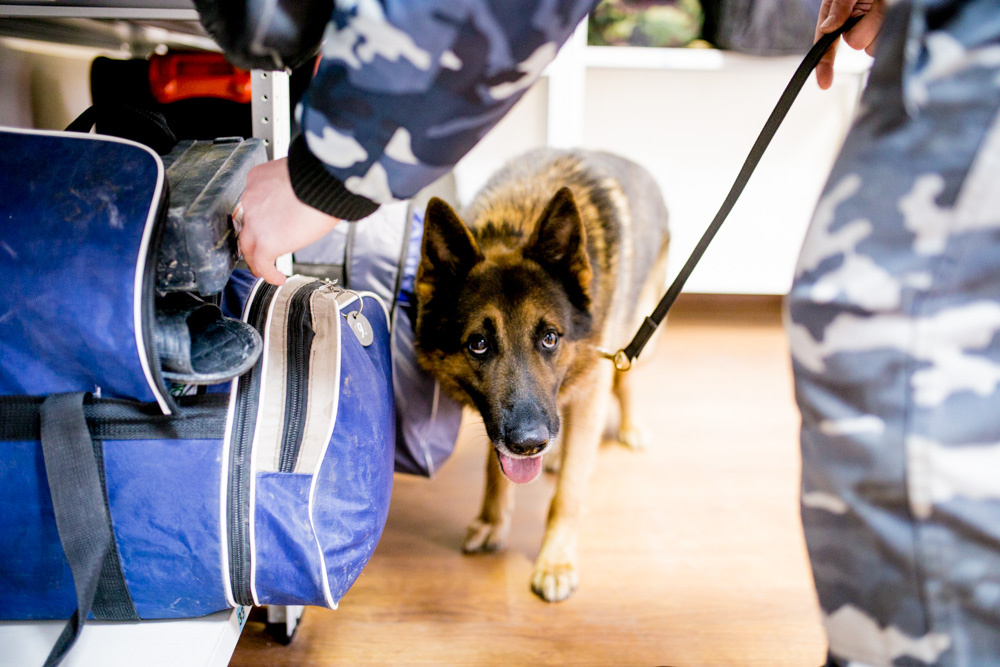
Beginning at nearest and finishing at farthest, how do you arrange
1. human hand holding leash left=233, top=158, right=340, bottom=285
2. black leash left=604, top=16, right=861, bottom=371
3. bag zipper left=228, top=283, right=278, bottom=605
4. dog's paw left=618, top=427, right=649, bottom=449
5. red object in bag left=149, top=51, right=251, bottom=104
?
human hand holding leash left=233, top=158, right=340, bottom=285 < bag zipper left=228, top=283, right=278, bottom=605 < black leash left=604, top=16, right=861, bottom=371 < red object in bag left=149, top=51, right=251, bottom=104 < dog's paw left=618, top=427, right=649, bottom=449

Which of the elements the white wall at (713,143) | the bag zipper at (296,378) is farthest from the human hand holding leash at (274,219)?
the white wall at (713,143)

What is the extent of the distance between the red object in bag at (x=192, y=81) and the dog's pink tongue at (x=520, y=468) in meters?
1.03

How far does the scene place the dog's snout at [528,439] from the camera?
3.80 ft

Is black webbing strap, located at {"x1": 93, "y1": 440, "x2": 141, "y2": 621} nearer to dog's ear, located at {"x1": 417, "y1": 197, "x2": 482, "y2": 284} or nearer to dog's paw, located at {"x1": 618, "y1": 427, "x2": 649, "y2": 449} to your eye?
dog's ear, located at {"x1": 417, "y1": 197, "x2": 482, "y2": 284}

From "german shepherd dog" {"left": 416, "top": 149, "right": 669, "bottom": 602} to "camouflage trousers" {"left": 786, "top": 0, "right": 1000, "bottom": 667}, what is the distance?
71 cm

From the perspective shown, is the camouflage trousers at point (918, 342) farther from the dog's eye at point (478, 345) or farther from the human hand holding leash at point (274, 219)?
the dog's eye at point (478, 345)

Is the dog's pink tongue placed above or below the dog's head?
below

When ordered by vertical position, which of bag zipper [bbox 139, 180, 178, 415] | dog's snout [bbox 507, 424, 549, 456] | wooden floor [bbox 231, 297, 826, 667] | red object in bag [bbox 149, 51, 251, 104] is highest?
red object in bag [bbox 149, 51, 251, 104]

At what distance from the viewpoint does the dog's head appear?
1.22 m

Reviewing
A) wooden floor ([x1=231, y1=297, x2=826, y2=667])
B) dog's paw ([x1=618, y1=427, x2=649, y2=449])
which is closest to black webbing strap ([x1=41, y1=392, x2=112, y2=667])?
wooden floor ([x1=231, y1=297, x2=826, y2=667])

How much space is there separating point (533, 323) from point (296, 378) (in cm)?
57

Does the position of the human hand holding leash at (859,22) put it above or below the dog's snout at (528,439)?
above

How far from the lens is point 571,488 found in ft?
4.69

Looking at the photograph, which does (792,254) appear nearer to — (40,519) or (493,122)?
(493,122)
